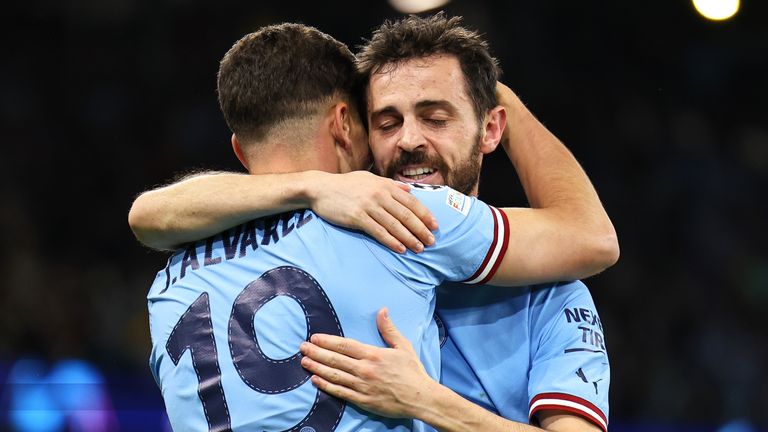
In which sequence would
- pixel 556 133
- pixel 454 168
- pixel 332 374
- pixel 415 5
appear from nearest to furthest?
pixel 332 374
pixel 454 168
pixel 556 133
pixel 415 5

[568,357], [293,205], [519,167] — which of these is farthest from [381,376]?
[519,167]

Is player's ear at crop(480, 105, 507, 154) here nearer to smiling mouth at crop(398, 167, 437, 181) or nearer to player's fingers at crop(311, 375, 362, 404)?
smiling mouth at crop(398, 167, 437, 181)

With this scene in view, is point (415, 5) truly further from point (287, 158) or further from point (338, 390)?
point (338, 390)

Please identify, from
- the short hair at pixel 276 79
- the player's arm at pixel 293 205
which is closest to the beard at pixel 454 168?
the short hair at pixel 276 79

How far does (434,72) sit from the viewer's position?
301cm

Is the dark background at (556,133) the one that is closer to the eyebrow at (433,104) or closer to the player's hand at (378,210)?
the eyebrow at (433,104)

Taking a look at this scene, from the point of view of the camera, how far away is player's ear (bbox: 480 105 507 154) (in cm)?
315

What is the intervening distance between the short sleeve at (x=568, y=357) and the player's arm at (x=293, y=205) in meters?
0.54

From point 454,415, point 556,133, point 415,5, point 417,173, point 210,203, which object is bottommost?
point 454,415

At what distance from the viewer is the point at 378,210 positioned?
2.46m

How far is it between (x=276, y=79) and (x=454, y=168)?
62 cm
